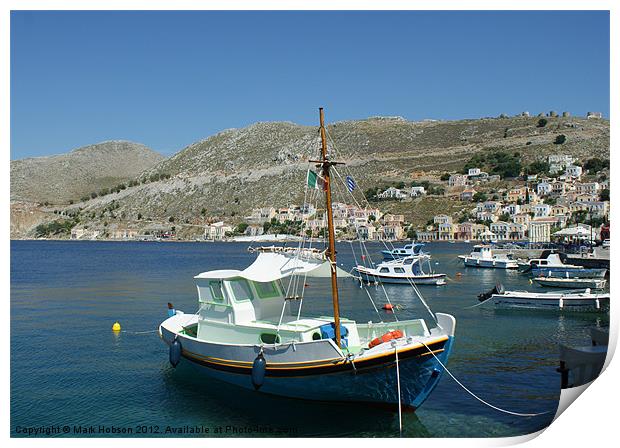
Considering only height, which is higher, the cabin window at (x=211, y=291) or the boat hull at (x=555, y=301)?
the cabin window at (x=211, y=291)

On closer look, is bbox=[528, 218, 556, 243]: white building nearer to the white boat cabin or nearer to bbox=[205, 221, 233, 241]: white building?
bbox=[205, 221, 233, 241]: white building

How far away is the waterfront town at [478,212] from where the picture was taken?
8325cm

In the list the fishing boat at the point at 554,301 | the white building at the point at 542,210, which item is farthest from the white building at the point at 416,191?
the fishing boat at the point at 554,301

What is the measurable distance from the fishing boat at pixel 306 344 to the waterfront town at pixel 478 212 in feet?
216

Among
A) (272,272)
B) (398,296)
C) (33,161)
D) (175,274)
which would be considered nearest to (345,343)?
(272,272)

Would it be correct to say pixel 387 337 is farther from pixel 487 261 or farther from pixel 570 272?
pixel 487 261

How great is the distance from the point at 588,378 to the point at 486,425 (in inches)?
74.9

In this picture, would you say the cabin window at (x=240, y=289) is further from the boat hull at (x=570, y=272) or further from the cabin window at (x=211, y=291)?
the boat hull at (x=570, y=272)

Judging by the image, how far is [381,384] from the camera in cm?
1007

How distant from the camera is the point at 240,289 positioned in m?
12.2

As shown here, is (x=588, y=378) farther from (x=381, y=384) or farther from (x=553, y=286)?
(x=553, y=286)

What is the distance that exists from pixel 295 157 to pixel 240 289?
132352mm

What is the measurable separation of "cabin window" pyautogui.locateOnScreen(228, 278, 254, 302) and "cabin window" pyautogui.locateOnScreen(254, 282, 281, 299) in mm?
176

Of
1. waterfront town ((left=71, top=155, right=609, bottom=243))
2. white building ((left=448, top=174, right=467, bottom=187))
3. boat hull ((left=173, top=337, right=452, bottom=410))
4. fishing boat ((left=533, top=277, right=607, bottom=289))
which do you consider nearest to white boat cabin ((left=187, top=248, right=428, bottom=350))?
boat hull ((left=173, top=337, right=452, bottom=410))
